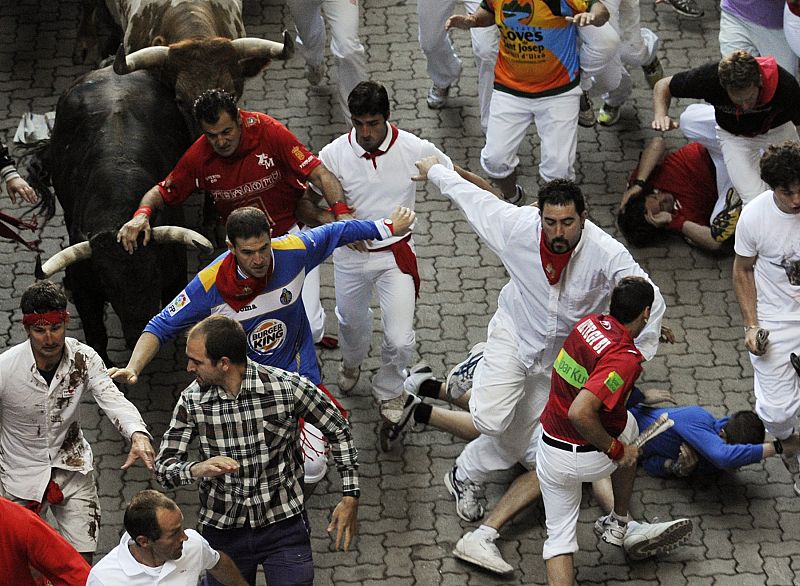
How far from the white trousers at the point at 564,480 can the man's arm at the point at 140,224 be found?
276cm

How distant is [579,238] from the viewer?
746 cm

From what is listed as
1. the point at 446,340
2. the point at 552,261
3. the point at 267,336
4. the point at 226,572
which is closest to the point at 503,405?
the point at 552,261

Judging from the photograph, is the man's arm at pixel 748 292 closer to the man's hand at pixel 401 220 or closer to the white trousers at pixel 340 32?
the man's hand at pixel 401 220

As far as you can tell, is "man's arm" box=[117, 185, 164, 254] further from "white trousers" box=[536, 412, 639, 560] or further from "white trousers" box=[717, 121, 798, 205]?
"white trousers" box=[717, 121, 798, 205]

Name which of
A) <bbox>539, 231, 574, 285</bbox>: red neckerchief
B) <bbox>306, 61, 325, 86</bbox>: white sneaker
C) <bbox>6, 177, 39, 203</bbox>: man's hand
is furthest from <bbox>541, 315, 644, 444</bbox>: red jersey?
<bbox>306, 61, 325, 86</bbox>: white sneaker

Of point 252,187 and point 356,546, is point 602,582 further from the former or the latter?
point 252,187

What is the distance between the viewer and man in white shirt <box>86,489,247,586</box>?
19.0 feet

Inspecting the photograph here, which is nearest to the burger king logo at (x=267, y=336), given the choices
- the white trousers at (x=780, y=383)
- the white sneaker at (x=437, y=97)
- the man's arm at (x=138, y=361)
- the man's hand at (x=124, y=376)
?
the man's arm at (x=138, y=361)

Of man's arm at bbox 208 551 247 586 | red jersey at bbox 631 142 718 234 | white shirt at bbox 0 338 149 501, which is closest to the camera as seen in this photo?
man's arm at bbox 208 551 247 586

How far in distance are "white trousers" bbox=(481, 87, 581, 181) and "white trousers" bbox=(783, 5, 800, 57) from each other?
1.61 m

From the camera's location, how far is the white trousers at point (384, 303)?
28.1ft

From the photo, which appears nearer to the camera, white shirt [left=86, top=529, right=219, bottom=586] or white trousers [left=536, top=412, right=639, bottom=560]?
white shirt [left=86, top=529, right=219, bottom=586]

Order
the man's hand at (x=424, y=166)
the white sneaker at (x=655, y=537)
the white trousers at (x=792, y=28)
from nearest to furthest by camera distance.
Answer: the white sneaker at (x=655, y=537)
the man's hand at (x=424, y=166)
the white trousers at (x=792, y=28)

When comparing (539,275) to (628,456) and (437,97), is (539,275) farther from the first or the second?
(437,97)
